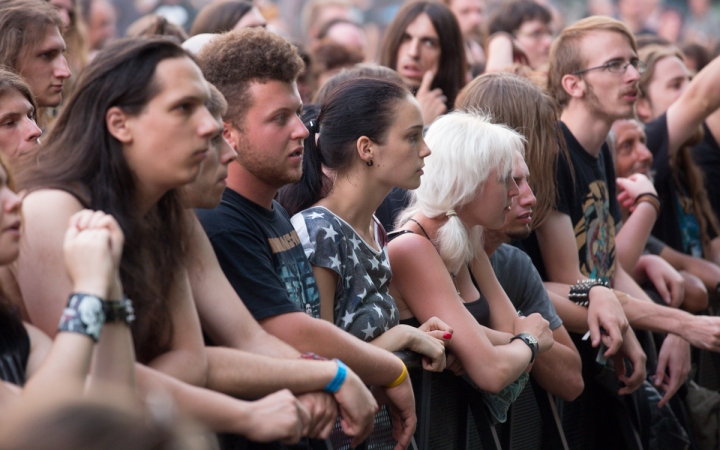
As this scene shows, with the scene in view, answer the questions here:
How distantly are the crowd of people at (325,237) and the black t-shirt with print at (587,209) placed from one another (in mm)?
15

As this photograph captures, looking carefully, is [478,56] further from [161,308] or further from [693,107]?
[161,308]

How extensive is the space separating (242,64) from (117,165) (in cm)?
84

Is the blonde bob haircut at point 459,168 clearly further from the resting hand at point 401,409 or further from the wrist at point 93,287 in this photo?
the wrist at point 93,287

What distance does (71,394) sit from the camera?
4.30 ft

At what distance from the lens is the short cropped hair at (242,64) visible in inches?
120

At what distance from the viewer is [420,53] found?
5.91 m

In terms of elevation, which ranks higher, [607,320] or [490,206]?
[490,206]

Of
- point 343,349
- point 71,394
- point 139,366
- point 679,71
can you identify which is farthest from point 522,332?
point 679,71

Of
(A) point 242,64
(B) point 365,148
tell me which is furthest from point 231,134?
(B) point 365,148

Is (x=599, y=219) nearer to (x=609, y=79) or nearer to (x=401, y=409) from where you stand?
(x=609, y=79)

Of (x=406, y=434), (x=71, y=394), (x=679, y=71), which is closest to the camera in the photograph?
(x=71, y=394)

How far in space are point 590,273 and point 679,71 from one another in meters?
2.59

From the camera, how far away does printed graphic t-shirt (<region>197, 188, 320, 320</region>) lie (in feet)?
9.16

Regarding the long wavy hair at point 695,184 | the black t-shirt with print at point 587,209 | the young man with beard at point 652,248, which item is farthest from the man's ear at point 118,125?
the long wavy hair at point 695,184
